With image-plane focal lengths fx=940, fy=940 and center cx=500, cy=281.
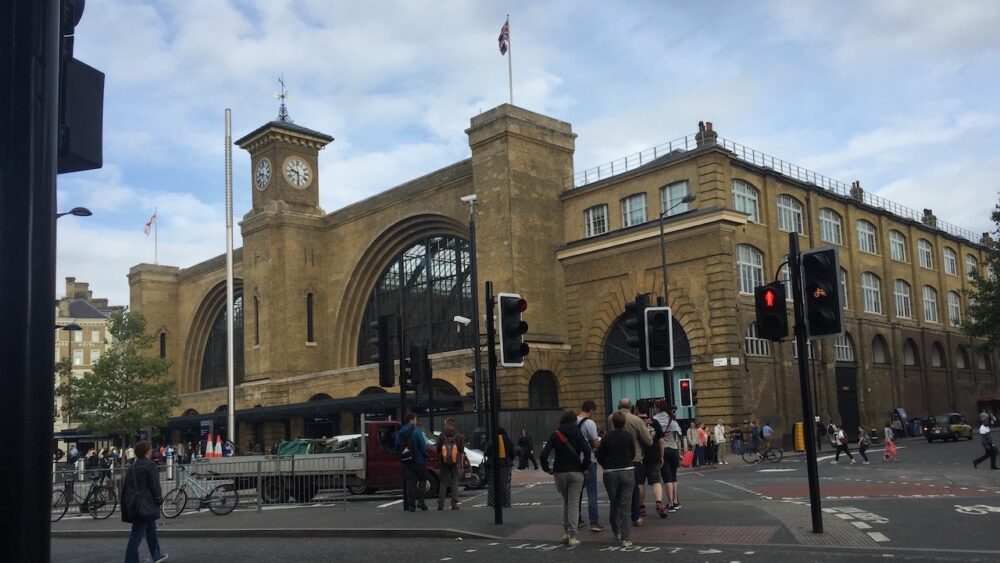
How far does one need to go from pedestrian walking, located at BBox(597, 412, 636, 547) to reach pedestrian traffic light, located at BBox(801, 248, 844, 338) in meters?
2.67

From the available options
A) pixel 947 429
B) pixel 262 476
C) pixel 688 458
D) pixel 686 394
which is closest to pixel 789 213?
pixel 947 429

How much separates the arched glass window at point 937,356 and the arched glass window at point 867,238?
8.96 m

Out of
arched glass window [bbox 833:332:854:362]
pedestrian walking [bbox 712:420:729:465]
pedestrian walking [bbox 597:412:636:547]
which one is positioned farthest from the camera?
arched glass window [bbox 833:332:854:362]

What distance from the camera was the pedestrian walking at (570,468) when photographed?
39.1 ft

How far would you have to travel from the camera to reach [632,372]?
4325cm

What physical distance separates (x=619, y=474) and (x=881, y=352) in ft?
146

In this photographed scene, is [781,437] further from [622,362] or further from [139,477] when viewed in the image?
[139,477]

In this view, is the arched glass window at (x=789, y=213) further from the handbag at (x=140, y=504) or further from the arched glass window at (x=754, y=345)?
the handbag at (x=140, y=504)

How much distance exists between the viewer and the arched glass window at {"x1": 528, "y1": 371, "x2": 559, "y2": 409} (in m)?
45.2

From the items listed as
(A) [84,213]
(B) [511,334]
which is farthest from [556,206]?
(B) [511,334]

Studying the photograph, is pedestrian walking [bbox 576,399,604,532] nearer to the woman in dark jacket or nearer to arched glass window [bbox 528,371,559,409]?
the woman in dark jacket

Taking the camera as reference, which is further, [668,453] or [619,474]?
[668,453]

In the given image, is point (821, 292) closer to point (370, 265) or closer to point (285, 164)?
point (370, 265)

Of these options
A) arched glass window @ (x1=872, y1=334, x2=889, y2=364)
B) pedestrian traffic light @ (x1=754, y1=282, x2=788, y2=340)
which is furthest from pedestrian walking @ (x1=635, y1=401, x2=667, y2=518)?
arched glass window @ (x1=872, y1=334, x2=889, y2=364)
